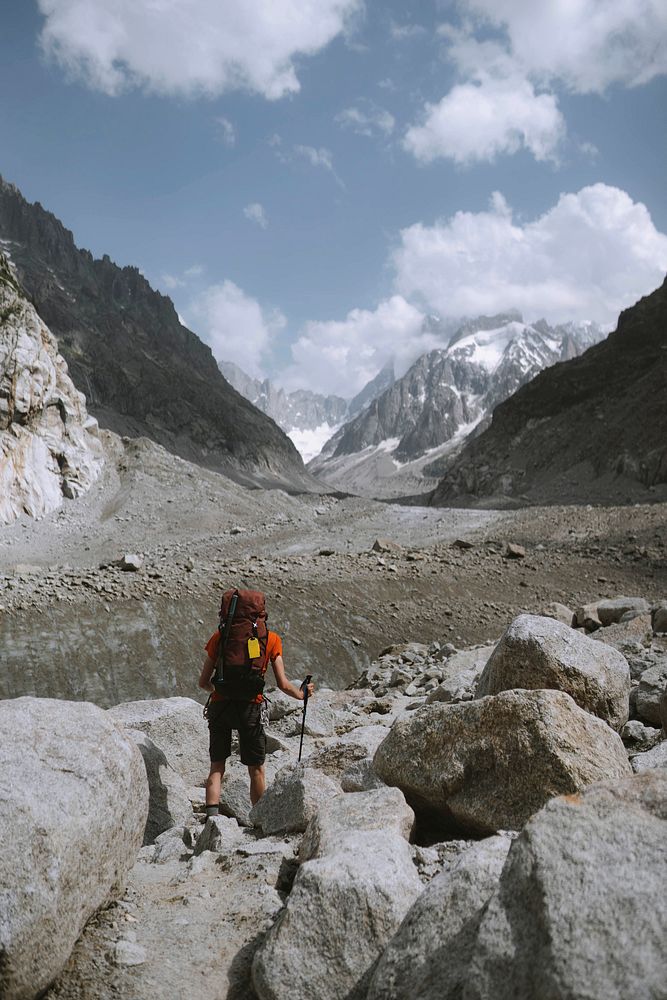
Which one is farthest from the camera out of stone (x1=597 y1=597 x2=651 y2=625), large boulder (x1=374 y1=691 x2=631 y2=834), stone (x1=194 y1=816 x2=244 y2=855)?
stone (x1=597 y1=597 x2=651 y2=625)

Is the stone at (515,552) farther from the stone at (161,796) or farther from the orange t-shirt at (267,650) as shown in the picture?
the stone at (161,796)

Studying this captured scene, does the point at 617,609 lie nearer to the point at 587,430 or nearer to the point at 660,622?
the point at 660,622

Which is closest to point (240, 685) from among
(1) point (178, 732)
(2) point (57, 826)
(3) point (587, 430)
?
(1) point (178, 732)

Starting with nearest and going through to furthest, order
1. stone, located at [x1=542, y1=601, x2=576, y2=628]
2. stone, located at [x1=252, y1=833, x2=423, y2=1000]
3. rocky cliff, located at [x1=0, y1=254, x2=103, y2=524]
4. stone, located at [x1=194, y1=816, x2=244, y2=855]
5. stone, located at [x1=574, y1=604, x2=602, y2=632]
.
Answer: stone, located at [x1=252, y1=833, x2=423, y2=1000] < stone, located at [x1=194, y1=816, x2=244, y2=855] < stone, located at [x1=574, y1=604, x2=602, y2=632] < stone, located at [x1=542, y1=601, x2=576, y2=628] < rocky cliff, located at [x1=0, y1=254, x2=103, y2=524]

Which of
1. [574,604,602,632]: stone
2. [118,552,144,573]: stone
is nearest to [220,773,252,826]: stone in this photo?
[574,604,602,632]: stone

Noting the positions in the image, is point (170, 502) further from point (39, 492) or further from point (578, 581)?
point (578, 581)

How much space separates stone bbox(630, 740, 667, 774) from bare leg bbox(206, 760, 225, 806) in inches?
152

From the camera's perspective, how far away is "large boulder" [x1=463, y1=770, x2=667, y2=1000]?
193 centimetres

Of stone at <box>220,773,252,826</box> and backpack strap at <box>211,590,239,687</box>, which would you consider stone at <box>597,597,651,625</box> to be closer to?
stone at <box>220,773,252,826</box>

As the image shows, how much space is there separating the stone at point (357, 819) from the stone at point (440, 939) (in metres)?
0.87

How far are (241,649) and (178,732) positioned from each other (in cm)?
258

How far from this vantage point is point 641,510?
103ft

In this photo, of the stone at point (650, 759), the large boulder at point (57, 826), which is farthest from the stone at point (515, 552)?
the large boulder at point (57, 826)

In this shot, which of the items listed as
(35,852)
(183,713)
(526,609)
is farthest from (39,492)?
(35,852)
